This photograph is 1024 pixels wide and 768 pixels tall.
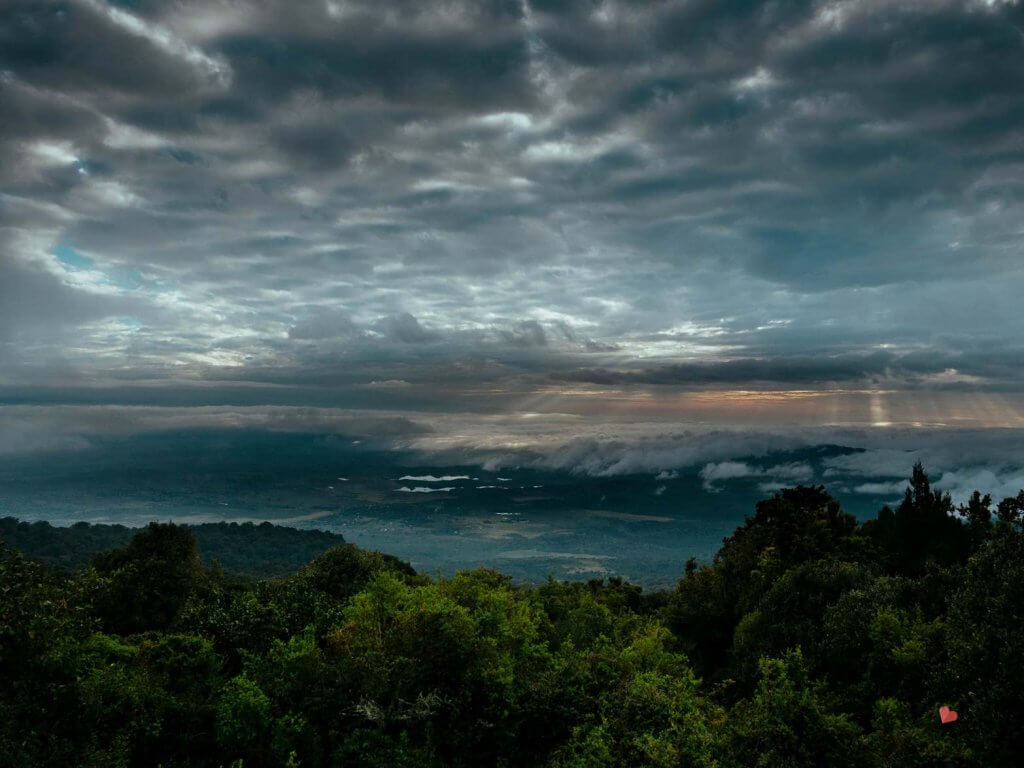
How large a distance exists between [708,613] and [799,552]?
10.5 meters

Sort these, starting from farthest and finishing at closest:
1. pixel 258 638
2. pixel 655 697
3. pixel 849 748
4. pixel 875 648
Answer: pixel 258 638, pixel 875 648, pixel 655 697, pixel 849 748

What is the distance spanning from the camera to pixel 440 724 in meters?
28.4

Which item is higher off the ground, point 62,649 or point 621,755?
point 62,649

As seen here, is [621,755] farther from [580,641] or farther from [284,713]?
[580,641]

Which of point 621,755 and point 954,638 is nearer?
point 621,755

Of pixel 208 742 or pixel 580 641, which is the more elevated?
pixel 208 742

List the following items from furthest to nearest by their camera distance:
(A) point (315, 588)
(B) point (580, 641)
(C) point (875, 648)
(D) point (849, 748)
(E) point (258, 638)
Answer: (A) point (315, 588) < (B) point (580, 641) < (E) point (258, 638) < (C) point (875, 648) < (D) point (849, 748)

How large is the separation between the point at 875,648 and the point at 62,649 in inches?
1530

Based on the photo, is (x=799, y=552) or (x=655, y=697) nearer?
(x=655, y=697)

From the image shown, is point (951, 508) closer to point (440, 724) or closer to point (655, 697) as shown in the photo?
point (655, 697)

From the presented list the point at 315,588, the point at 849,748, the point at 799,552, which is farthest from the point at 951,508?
the point at 315,588

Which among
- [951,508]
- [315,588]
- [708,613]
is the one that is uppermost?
[951,508]

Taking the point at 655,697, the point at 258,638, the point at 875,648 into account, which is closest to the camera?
the point at 655,697

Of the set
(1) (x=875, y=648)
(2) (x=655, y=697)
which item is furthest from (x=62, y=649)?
(1) (x=875, y=648)
